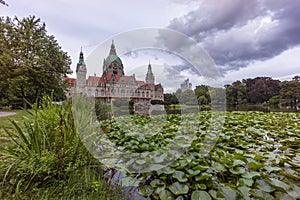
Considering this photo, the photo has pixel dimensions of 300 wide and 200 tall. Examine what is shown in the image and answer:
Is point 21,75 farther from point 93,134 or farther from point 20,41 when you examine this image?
point 93,134

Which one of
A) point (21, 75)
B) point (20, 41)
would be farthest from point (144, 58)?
point (20, 41)

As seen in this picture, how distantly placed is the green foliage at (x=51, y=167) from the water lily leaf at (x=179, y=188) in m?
0.58

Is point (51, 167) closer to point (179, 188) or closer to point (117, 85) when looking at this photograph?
point (179, 188)

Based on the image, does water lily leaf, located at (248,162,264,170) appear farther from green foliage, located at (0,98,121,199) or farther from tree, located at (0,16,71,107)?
tree, located at (0,16,71,107)

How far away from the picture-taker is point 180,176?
4.15 ft

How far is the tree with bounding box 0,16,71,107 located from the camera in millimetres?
10242

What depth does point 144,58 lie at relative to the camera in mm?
2705

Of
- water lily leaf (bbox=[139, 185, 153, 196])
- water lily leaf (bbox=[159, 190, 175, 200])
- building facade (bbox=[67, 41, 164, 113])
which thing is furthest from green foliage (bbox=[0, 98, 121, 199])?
building facade (bbox=[67, 41, 164, 113])

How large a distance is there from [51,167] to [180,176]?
1.15 metres

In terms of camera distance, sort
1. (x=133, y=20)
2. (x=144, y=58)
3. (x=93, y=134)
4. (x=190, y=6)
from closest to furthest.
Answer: (x=93, y=134) < (x=144, y=58) < (x=133, y=20) < (x=190, y=6)

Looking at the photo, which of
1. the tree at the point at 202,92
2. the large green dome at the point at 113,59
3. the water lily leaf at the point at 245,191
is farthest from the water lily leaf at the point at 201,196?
the tree at the point at 202,92

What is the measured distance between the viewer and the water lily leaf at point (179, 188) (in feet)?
3.73

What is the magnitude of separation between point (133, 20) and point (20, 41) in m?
11.3

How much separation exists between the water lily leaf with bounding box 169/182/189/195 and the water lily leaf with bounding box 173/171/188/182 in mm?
36
